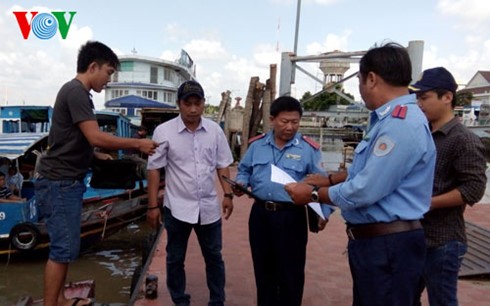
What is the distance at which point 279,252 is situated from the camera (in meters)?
2.86

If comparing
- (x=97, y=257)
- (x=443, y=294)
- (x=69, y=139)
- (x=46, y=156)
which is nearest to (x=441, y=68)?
(x=443, y=294)

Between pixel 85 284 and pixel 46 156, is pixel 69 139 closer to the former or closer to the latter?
pixel 46 156

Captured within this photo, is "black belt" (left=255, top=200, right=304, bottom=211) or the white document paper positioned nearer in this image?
the white document paper

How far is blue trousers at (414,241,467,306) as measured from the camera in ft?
7.11

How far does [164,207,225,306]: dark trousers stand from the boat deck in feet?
1.27

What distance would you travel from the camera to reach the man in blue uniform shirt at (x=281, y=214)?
284cm

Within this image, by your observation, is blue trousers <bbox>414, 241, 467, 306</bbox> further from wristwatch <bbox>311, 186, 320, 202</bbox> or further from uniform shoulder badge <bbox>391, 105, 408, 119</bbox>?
uniform shoulder badge <bbox>391, 105, 408, 119</bbox>

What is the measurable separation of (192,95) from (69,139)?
84 cm

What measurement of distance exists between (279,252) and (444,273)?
1.03 meters

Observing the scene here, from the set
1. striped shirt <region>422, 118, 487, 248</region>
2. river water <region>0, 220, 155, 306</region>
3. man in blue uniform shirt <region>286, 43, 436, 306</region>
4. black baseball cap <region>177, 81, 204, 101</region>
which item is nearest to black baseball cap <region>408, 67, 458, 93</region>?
striped shirt <region>422, 118, 487, 248</region>

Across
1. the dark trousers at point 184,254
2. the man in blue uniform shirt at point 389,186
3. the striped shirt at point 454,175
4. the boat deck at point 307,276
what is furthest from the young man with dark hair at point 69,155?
the striped shirt at point 454,175

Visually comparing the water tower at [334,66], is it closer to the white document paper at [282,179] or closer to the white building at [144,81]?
the white document paper at [282,179]

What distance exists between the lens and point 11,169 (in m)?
7.06

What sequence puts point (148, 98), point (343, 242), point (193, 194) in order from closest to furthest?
point (193, 194) < point (343, 242) < point (148, 98)
